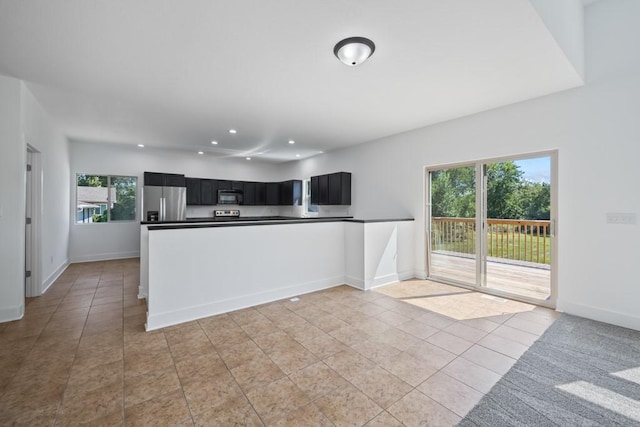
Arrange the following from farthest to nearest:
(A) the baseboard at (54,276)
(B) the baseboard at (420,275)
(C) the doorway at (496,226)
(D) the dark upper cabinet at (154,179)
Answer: (D) the dark upper cabinet at (154,179) < (B) the baseboard at (420,275) < (A) the baseboard at (54,276) < (C) the doorway at (496,226)

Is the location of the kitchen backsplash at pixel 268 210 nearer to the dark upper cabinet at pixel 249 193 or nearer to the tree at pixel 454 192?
the dark upper cabinet at pixel 249 193

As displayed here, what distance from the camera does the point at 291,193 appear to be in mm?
8117

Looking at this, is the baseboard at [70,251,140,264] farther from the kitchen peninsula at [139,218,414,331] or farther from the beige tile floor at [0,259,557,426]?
the kitchen peninsula at [139,218,414,331]

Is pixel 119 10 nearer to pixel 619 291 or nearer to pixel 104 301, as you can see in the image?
pixel 104 301

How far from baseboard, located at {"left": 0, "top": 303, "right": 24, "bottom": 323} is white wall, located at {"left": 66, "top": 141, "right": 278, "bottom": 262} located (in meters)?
3.63

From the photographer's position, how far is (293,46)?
241cm

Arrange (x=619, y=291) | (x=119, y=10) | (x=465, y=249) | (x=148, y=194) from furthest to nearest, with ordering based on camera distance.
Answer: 1. (x=148, y=194)
2. (x=465, y=249)
3. (x=619, y=291)
4. (x=119, y=10)

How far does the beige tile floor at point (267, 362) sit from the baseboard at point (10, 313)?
14 centimetres

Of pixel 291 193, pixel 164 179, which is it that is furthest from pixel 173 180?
pixel 291 193

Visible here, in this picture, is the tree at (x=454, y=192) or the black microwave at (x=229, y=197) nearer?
the tree at (x=454, y=192)

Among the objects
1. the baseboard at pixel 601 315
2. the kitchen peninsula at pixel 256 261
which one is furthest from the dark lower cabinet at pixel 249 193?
the baseboard at pixel 601 315

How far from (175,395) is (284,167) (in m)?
7.36

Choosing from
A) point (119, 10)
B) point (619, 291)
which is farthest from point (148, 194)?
point (619, 291)

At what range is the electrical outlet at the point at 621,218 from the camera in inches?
114
